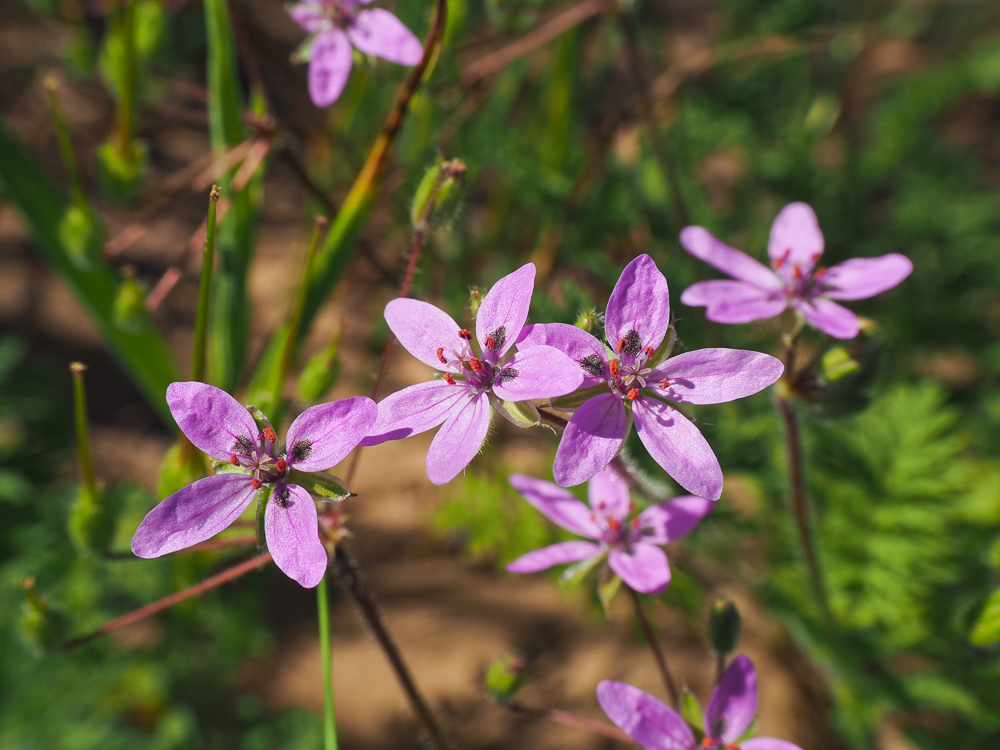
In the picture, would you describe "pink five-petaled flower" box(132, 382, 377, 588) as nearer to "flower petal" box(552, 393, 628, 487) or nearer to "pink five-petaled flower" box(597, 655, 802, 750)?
"flower petal" box(552, 393, 628, 487)

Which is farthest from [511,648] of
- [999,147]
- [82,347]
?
[999,147]

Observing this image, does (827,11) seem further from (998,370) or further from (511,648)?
(511,648)

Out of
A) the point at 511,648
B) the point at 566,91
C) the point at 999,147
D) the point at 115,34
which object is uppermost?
the point at 999,147

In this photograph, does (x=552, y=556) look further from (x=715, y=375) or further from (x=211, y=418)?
(x=211, y=418)

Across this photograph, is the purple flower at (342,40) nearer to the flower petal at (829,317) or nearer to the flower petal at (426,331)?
the flower petal at (426,331)

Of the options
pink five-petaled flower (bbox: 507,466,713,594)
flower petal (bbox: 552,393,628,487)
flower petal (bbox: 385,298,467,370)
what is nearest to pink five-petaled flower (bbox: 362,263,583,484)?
flower petal (bbox: 385,298,467,370)

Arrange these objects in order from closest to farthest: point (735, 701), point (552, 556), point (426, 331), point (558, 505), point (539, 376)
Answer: point (539, 376)
point (426, 331)
point (735, 701)
point (552, 556)
point (558, 505)

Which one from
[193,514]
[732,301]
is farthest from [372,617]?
[732,301]
